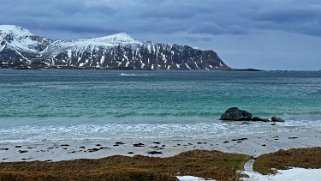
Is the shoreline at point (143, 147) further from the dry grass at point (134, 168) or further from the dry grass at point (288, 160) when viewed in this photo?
the dry grass at point (134, 168)

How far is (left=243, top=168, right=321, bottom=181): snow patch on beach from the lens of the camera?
18.8m

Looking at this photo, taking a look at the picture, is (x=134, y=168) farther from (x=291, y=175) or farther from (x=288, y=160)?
(x=288, y=160)

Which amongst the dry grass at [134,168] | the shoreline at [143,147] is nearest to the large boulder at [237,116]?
the shoreline at [143,147]

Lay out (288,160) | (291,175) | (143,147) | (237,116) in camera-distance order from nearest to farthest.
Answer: (291,175) < (288,160) < (143,147) < (237,116)

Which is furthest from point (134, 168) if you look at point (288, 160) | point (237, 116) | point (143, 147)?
point (237, 116)

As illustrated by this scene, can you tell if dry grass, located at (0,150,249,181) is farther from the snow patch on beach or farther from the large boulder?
the large boulder

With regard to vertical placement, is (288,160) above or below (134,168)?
below

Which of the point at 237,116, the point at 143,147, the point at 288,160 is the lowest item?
the point at 143,147

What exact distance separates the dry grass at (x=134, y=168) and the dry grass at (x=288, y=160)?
3.37 feet

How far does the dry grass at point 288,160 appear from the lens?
21.2 metres

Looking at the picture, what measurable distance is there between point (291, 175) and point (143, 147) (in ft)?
39.9

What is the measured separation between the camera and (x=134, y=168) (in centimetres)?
1966

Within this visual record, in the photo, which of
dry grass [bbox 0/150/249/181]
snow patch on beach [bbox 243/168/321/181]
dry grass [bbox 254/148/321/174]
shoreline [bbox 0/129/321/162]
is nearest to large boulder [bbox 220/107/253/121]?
shoreline [bbox 0/129/321/162]

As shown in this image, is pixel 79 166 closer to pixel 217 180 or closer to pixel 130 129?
pixel 217 180
